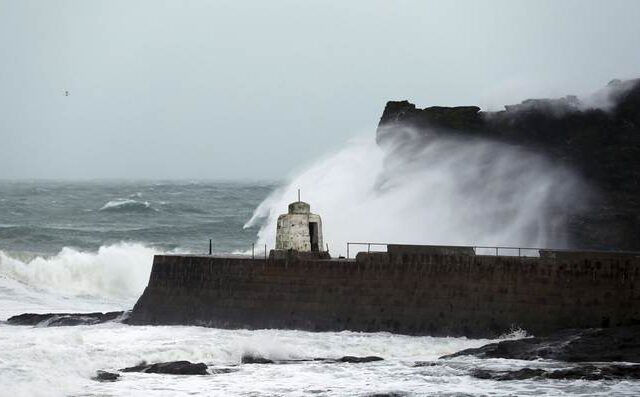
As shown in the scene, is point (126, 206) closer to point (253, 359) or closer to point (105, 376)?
point (253, 359)

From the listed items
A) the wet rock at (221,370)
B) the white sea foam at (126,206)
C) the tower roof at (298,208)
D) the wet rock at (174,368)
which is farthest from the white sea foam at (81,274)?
the white sea foam at (126,206)

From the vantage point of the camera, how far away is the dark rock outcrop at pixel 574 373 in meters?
18.5

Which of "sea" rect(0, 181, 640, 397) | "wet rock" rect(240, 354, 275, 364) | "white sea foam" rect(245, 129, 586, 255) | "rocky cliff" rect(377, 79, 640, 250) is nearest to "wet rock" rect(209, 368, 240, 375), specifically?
"sea" rect(0, 181, 640, 397)

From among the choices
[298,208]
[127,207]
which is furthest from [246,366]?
[127,207]

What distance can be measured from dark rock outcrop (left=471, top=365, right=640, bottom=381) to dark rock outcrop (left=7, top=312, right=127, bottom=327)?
35.6 feet

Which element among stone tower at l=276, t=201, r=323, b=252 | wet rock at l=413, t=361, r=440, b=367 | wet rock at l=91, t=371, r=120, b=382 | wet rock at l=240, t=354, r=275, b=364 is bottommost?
wet rock at l=91, t=371, r=120, b=382

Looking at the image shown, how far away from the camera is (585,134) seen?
37.2 metres

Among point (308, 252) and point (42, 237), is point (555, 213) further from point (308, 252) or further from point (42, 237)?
point (42, 237)

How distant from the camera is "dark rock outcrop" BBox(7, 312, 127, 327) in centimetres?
2608

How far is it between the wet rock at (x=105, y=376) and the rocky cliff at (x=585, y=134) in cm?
1822

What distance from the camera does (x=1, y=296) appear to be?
32.1m

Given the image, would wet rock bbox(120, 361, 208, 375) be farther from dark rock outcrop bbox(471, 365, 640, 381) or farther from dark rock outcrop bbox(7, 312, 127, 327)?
dark rock outcrop bbox(7, 312, 127, 327)

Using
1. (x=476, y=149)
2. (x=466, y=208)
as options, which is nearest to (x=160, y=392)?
(x=466, y=208)

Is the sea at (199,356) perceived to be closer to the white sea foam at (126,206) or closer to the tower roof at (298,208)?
the tower roof at (298,208)
